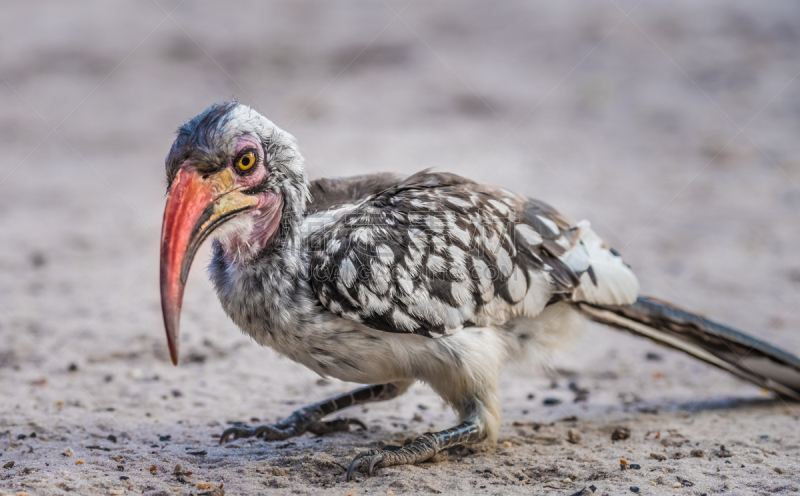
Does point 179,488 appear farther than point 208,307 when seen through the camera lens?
No

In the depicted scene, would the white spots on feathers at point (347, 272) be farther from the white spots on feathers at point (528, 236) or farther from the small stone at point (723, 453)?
the small stone at point (723, 453)

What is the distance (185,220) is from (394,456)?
1682 millimetres

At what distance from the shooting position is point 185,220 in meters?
3.60

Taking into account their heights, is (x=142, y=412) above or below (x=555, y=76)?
below

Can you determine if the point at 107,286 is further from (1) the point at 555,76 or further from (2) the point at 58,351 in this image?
(1) the point at 555,76

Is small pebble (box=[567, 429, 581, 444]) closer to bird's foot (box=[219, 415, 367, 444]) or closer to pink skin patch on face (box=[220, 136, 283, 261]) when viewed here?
bird's foot (box=[219, 415, 367, 444])

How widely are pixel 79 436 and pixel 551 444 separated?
9.54ft

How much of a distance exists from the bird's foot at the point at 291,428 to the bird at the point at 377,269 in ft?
0.07

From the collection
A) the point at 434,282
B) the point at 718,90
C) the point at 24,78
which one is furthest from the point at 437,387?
the point at 24,78

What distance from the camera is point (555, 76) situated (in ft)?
45.7

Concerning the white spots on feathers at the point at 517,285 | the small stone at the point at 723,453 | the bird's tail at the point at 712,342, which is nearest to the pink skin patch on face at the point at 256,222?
the white spots on feathers at the point at 517,285

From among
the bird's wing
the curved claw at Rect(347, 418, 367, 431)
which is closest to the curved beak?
the bird's wing

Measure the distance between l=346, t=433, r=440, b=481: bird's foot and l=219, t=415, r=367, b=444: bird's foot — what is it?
780mm

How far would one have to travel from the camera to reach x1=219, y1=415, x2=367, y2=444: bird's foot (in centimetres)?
461
